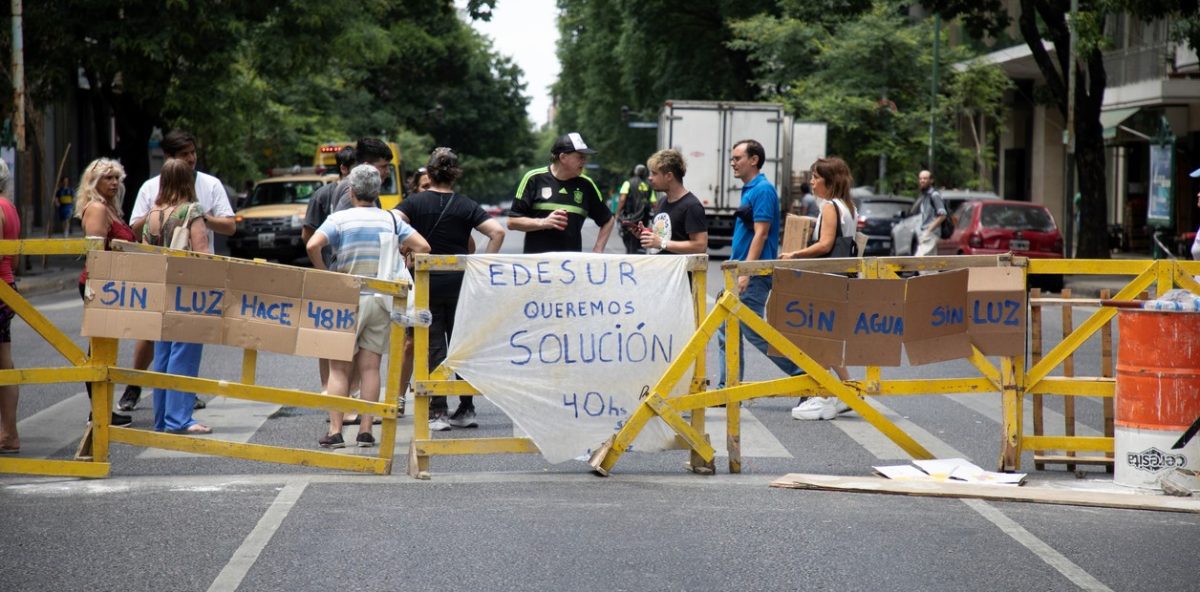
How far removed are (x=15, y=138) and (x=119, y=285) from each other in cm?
1896

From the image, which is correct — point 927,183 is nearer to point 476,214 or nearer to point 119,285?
point 476,214

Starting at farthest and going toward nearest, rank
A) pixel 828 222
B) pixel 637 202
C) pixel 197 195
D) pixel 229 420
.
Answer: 1. pixel 637 202
2. pixel 828 222
3. pixel 229 420
4. pixel 197 195

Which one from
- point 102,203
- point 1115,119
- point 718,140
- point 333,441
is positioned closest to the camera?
point 333,441

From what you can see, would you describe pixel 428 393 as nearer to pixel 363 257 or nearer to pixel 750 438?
pixel 363 257

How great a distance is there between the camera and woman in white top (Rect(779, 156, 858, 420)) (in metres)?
9.94

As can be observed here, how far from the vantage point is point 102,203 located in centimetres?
872

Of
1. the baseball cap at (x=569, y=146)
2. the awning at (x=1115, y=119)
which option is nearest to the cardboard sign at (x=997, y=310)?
the baseball cap at (x=569, y=146)

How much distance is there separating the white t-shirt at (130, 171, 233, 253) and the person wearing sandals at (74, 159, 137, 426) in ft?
1.45

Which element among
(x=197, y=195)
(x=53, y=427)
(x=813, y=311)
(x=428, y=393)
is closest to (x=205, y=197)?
(x=197, y=195)

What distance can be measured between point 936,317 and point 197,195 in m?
4.71

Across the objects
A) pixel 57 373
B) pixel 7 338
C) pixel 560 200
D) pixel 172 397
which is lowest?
pixel 172 397

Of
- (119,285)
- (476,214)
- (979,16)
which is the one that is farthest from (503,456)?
(979,16)

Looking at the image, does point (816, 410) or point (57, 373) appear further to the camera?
point (816, 410)

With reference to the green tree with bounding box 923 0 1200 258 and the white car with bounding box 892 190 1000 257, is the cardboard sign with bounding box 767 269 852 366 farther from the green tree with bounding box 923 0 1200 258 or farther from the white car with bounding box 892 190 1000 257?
the white car with bounding box 892 190 1000 257
